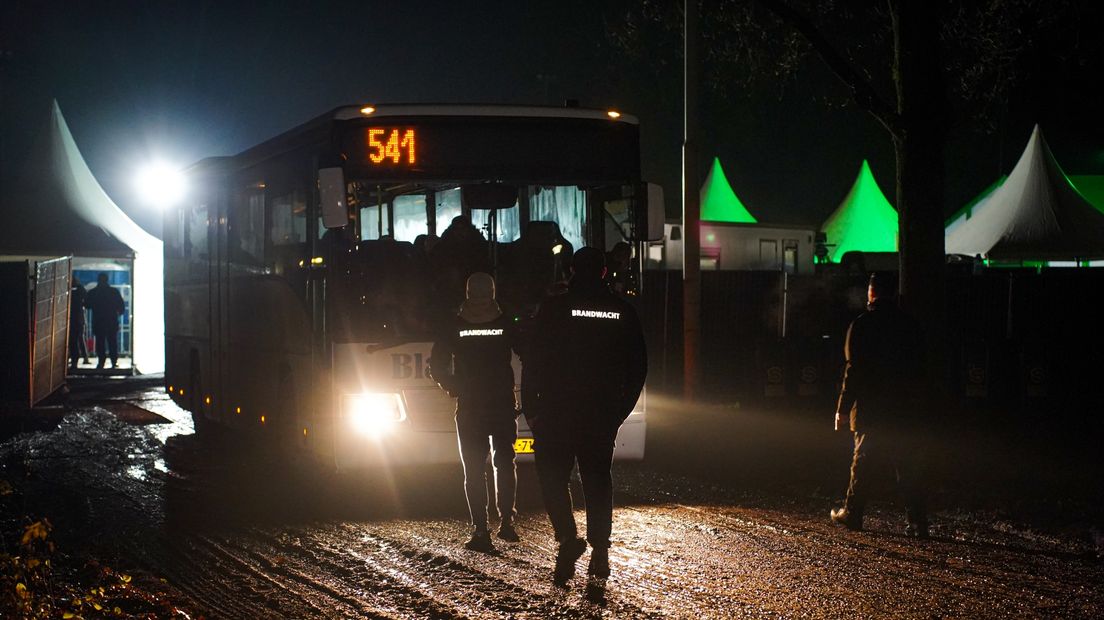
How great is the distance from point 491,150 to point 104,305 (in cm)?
1820

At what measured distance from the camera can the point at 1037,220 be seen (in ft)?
89.8

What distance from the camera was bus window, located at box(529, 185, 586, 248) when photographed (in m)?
11.0

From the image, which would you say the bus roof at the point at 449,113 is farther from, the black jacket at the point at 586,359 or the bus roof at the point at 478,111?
the black jacket at the point at 586,359

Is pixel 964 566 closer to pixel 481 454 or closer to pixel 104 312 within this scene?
pixel 481 454

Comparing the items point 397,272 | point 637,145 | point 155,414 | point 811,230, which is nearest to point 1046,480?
Answer: point 637,145

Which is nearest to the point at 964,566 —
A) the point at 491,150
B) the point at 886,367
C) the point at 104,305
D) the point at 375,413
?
the point at 886,367

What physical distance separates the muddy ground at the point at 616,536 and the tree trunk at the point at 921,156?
5.81ft

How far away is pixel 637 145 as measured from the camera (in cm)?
1088

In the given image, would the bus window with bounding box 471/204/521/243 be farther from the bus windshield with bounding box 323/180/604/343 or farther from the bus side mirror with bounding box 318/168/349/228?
the bus side mirror with bounding box 318/168/349/228

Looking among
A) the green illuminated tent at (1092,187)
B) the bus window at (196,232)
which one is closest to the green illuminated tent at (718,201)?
the green illuminated tent at (1092,187)

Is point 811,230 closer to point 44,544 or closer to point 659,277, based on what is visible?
point 659,277

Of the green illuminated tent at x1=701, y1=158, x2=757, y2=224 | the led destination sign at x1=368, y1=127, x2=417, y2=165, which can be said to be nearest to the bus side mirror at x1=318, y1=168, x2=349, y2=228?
the led destination sign at x1=368, y1=127, x2=417, y2=165

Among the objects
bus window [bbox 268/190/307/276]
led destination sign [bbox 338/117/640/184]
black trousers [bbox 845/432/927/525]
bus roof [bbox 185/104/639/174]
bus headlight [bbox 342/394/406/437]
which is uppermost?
bus roof [bbox 185/104/639/174]

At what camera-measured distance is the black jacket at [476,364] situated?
859cm
